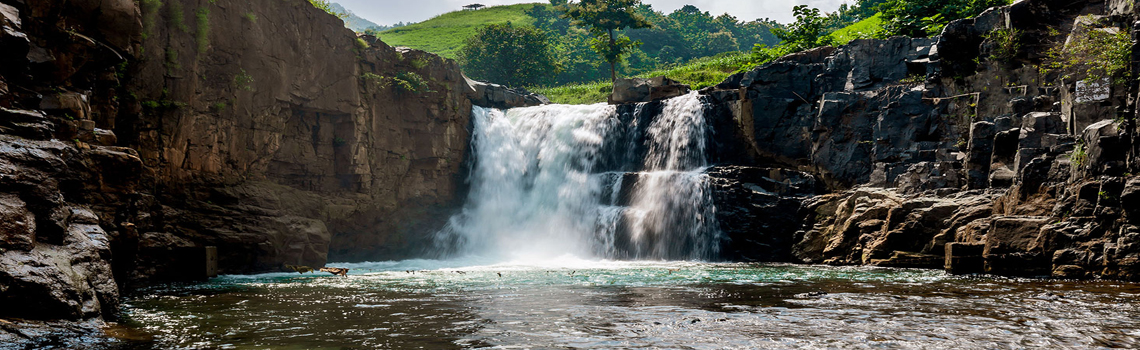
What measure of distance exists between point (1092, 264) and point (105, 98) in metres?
23.1

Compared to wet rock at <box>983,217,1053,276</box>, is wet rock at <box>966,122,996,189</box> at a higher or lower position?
higher

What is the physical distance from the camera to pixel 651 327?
10266mm

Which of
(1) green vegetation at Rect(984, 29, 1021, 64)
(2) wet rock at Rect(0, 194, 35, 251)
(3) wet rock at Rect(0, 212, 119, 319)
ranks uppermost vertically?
(1) green vegetation at Rect(984, 29, 1021, 64)

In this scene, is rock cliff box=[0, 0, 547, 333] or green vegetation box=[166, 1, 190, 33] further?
green vegetation box=[166, 1, 190, 33]

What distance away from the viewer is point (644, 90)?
35719 millimetres

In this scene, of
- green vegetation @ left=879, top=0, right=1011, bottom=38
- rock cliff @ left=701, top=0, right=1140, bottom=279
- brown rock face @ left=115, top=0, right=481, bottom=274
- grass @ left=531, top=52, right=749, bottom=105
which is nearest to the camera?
rock cliff @ left=701, top=0, right=1140, bottom=279

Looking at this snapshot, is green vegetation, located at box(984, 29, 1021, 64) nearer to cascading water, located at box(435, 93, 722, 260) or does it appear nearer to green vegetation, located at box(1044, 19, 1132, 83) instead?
green vegetation, located at box(1044, 19, 1132, 83)

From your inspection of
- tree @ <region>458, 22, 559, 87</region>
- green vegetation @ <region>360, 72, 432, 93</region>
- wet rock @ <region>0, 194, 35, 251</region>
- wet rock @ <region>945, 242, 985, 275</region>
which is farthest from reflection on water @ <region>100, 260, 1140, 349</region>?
tree @ <region>458, 22, 559, 87</region>

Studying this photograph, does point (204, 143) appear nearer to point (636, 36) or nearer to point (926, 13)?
point (926, 13)

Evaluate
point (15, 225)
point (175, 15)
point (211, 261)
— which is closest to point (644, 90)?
point (175, 15)

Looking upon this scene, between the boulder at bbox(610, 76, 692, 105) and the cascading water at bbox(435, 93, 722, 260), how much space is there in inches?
92.6

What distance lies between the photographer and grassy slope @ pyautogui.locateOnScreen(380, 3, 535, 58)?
93.8m

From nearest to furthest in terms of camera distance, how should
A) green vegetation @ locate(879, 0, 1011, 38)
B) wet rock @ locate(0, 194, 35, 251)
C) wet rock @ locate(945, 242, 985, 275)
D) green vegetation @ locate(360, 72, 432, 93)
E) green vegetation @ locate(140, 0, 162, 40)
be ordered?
wet rock @ locate(0, 194, 35, 251), wet rock @ locate(945, 242, 985, 275), green vegetation @ locate(140, 0, 162, 40), green vegetation @ locate(360, 72, 432, 93), green vegetation @ locate(879, 0, 1011, 38)

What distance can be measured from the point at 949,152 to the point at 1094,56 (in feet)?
18.8
